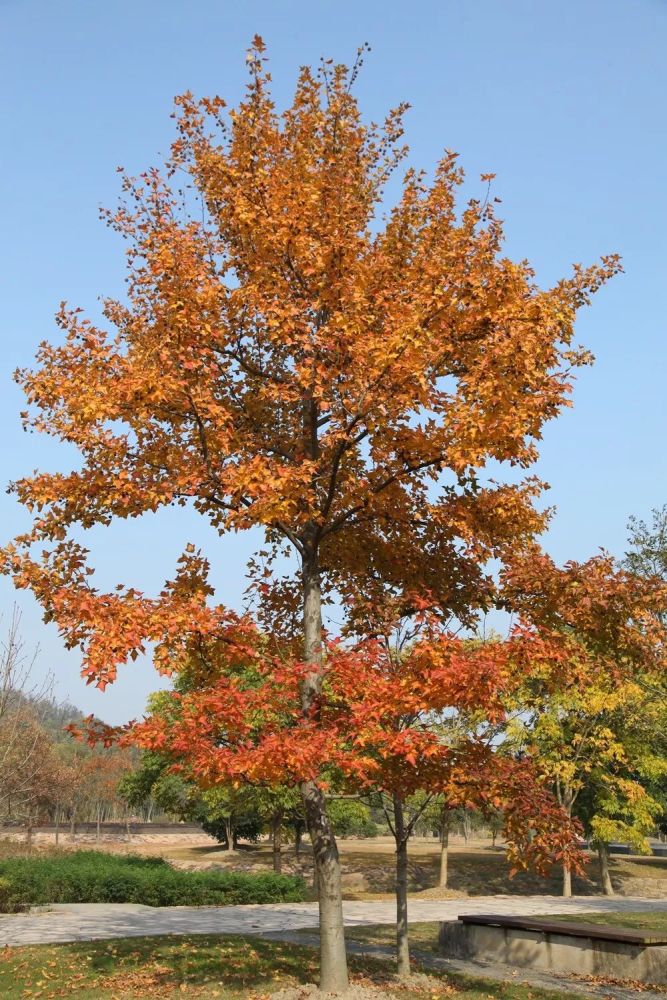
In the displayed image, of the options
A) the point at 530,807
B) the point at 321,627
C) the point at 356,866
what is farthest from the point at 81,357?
the point at 356,866

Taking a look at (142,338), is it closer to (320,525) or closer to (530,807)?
(320,525)

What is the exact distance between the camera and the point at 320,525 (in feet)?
31.1

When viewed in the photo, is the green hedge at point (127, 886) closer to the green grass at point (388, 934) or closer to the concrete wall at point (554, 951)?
the green grass at point (388, 934)

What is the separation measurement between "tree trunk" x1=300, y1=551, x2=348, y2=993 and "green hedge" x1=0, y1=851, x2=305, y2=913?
1122cm

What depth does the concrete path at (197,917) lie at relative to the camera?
44.7 ft

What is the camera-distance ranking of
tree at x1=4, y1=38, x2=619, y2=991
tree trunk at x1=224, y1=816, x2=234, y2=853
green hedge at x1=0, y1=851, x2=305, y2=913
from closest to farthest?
tree at x1=4, y1=38, x2=619, y2=991, green hedge at x1=0, y1=851, x2=305, y2=913, tree trunk at x1=224, y1=816, x2=234, y2=853

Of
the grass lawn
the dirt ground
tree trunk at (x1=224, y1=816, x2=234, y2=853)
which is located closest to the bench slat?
the grass lawn

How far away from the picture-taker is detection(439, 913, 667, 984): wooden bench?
434 inches

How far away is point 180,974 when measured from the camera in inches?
388

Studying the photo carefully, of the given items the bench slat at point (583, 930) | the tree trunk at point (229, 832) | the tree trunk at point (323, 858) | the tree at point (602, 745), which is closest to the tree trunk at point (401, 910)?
the tree trunk at point (323, 858)

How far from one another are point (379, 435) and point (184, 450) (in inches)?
81.1

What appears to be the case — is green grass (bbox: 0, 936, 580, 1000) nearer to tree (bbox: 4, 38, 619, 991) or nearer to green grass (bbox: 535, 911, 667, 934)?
tree (bbox: 4, 38, 619, 991)

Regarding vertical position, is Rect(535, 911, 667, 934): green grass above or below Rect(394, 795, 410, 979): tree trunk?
below

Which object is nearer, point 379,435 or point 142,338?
point 379,435
